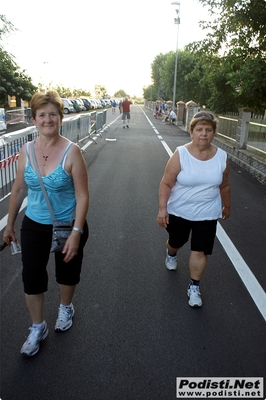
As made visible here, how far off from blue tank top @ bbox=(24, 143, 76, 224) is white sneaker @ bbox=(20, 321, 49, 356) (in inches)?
33.5

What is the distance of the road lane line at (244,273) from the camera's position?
3613mm

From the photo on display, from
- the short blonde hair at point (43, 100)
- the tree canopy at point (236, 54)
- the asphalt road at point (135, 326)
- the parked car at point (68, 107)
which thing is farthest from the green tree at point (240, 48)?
the parked car at point (68, 107)

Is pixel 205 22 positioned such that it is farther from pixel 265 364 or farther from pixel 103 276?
pixel 265 364

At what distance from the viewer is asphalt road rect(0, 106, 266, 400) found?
2535mm

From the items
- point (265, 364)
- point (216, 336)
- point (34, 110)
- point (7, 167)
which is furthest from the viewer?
point (7, 167)

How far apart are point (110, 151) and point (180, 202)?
10.3 m

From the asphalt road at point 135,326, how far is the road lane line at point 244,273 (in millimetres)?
40

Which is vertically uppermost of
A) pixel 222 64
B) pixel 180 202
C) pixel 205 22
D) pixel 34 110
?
pixel 205 22

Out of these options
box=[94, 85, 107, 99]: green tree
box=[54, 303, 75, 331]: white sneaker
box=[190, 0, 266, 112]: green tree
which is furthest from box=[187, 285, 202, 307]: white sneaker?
box=[94, 85, 107, 99]: green tree

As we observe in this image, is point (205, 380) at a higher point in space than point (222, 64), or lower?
lower

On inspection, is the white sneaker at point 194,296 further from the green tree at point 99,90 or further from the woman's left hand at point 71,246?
the green tree at point 99,90

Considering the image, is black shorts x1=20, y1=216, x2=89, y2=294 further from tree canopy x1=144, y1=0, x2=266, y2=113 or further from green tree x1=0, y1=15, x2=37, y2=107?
green tree x1=0, y1=15, x2=37, y2=107

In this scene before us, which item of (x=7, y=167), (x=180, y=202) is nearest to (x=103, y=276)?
(x=180, y=202)

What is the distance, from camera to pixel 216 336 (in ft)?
10.0
